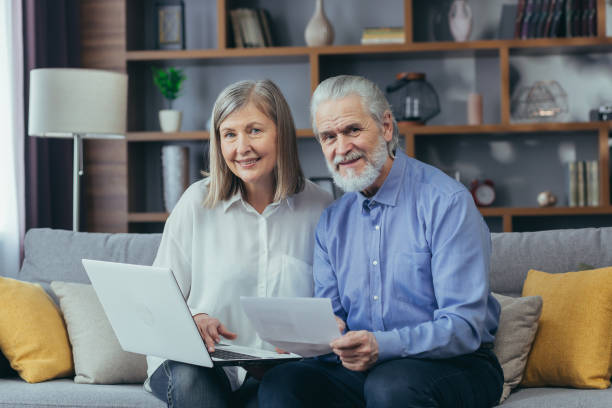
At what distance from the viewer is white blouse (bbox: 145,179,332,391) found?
1.84 meters

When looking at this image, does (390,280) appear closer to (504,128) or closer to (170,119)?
(504,128)

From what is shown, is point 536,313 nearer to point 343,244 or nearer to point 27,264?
point 343,244

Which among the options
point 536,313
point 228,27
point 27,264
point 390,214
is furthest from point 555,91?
point 27,264

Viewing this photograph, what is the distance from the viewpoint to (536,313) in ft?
6.11

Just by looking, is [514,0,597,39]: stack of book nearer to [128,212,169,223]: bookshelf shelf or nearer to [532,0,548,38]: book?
[532,0,548,38]: book

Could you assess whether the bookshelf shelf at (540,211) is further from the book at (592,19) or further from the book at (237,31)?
the book at (237,31)

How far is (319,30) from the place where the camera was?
357 centimetres

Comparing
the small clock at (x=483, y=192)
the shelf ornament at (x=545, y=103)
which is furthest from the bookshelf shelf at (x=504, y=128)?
the small clock at (x=483, y=192)

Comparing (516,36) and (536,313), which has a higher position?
(516,36)

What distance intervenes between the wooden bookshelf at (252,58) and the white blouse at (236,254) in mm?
1694

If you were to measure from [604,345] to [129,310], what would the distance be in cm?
119

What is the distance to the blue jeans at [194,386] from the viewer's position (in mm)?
1546

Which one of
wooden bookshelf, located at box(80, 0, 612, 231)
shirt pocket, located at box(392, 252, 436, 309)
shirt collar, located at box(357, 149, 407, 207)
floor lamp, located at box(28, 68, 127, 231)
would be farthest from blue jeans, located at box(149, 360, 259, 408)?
wooden bookshelf, located at box(80, 0, 612, 231)

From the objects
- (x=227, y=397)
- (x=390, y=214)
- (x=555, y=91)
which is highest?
(x=555, y=91)
